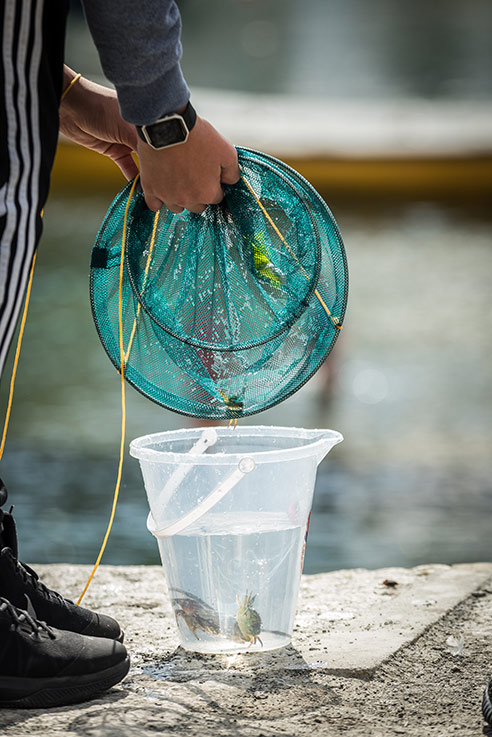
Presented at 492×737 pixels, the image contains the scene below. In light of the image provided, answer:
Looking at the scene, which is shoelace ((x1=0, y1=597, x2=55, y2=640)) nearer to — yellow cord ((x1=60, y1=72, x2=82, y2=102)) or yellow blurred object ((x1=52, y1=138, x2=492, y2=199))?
yellow cord ((x1=60, y1=72, x2=82, y2=102))

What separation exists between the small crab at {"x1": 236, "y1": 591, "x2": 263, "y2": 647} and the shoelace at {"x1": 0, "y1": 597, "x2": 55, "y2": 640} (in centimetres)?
35

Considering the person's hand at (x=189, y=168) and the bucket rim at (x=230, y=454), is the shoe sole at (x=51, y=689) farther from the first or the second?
the person's hand at (x=189, y=168)

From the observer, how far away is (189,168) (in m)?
1.31

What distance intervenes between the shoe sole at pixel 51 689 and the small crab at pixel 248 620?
27cm

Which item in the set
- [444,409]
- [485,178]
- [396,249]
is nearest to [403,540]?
[444,409]

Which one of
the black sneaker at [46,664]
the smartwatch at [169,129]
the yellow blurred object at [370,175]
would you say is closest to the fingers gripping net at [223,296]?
the smartwatch at [169,129]

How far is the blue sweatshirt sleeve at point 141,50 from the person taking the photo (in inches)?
46.0

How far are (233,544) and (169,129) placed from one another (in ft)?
2.28

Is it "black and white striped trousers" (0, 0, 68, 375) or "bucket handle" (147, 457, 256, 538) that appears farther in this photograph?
"bucket handle" (147, 457, 256, 538)

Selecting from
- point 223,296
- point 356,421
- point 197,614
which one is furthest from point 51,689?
point 356,421

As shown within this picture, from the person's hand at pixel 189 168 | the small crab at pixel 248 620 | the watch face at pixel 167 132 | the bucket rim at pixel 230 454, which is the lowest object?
the small crab at pixel 248 620

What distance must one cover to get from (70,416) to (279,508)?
159 inches

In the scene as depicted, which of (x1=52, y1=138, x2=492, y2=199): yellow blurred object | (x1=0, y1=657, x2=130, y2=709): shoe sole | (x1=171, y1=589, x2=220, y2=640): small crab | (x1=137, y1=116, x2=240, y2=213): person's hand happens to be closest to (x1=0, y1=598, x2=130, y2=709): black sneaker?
(x1=0, y1=657, x2=130, y2=709): shoe sole

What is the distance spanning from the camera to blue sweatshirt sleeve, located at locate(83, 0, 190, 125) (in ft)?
3.84
